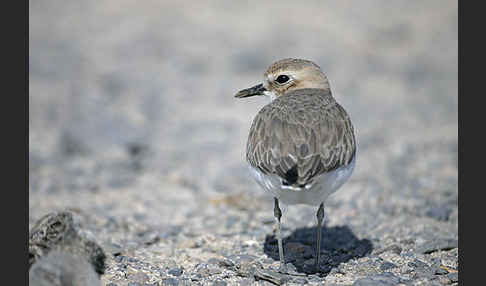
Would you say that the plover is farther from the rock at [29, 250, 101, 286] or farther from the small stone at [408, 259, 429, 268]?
the rock at [29, 250, 101, 286]

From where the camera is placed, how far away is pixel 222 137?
9.90m

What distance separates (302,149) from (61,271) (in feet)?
6.78

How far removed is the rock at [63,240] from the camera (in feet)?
14.4

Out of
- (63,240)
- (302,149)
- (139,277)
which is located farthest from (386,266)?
(63,240)

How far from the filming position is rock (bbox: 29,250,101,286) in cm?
411

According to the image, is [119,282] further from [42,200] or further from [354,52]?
[354,52]

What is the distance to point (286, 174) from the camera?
4887 mm

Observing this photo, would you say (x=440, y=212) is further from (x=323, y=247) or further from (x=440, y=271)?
(x=440, y=271)

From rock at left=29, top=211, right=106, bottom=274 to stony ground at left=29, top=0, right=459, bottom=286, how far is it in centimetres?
3

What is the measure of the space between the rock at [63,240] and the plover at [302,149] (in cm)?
150

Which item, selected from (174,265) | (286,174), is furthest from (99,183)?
(286,174)

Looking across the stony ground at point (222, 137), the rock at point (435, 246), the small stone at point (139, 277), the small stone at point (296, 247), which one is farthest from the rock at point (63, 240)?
the rock at point (435, 246)

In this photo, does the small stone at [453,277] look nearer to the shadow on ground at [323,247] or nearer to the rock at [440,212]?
the shadow on ground at [323,247]

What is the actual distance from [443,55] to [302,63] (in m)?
8.25
